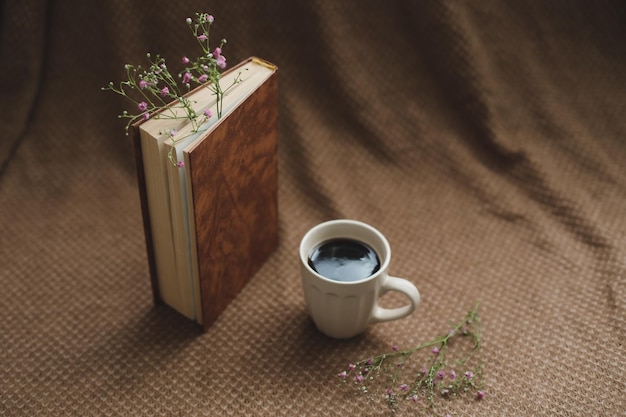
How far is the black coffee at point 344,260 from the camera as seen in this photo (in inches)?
27.3

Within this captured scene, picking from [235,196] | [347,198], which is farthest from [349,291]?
[347,198]

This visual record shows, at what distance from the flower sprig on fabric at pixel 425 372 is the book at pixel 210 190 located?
18cm

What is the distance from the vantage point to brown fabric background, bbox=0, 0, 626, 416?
70cm

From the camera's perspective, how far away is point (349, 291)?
67cm

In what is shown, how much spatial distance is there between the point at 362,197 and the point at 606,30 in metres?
0.42

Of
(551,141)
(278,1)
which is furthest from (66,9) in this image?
(551,141)

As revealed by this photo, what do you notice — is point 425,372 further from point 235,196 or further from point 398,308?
point 235,196

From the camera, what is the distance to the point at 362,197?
0.92m

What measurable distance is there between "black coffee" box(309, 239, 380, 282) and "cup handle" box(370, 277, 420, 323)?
0.02 meters

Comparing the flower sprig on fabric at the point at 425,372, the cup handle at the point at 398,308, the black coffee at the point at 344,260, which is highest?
the black coffee at the point at 344,260

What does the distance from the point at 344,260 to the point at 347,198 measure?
8.5 inches

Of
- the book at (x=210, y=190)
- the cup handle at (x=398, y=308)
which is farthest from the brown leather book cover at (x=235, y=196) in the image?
the cup handle at (x=398, y=308)

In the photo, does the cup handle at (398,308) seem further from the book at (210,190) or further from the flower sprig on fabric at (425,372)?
the book at (210,190)

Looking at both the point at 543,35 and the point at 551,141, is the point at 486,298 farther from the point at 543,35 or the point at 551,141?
the point at 543,35
